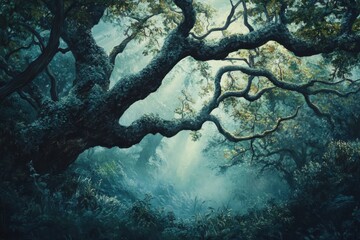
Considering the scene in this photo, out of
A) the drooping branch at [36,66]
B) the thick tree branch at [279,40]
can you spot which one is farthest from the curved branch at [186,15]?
the drooping branch at [36,66]

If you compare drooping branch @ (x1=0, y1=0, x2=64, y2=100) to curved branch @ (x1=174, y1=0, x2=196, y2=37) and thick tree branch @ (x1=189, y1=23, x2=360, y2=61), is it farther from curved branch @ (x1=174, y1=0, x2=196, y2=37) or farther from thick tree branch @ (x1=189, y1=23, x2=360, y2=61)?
thick tree branch @ (x1=189, y1=23, x2=360, y2=61)

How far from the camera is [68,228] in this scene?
25.4 ft

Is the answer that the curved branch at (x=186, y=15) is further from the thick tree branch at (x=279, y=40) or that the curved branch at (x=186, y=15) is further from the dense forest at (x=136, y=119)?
the thick tree branch at (x=279, y=40)

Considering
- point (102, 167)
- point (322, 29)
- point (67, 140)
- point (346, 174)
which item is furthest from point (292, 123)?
point (67, 140)

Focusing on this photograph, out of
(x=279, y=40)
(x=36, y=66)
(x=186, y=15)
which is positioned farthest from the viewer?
(x=279, y=40)

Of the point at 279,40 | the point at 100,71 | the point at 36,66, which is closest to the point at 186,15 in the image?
the point at 279,40

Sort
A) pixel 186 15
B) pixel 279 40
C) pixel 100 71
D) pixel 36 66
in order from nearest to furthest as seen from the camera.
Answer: pixel 36 66
pixel 186 15
pixel 279 40
pixel 100 71

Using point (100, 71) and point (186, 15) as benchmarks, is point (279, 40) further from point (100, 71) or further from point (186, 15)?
point (100, 71)

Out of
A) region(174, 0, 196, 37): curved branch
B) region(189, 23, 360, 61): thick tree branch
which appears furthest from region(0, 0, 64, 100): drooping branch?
region(189, 23, 360, 61): thick tree branch

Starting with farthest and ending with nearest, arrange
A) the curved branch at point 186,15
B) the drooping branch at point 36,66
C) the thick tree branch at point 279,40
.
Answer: the thick tree branch at point 279,40 < the curved branch at point 186,15 < the drooping branch at point 36,66

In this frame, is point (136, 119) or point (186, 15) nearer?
point (186, 15)

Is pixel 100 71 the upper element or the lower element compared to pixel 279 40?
lower

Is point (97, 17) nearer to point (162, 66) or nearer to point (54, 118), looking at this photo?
point (162, 66)

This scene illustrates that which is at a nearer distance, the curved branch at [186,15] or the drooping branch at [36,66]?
the drooping branch at [36,66]
